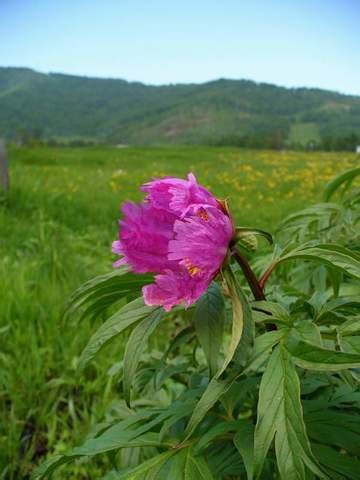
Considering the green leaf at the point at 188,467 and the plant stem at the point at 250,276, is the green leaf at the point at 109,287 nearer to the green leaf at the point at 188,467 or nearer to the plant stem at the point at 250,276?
the plant stem at the point at 250,276

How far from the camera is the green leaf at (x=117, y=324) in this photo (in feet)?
2.34

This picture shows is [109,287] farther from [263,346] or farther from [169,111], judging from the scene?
[169,111]

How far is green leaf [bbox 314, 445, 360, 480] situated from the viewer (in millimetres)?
734

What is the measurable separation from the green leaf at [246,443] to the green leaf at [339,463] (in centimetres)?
9

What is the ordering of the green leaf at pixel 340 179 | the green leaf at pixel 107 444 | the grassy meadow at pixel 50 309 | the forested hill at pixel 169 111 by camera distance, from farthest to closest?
the forested hill at pixel 169 111
the grassy meadow at pixel 50 309
the green leaf at pixel 340 179
the green leaf at pixel 107 444

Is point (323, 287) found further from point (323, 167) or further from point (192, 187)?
point (323, 167)

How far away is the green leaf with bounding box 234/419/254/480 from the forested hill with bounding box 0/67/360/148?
9178cm

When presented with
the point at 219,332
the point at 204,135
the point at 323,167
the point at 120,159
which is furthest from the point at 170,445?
the point at 204,135

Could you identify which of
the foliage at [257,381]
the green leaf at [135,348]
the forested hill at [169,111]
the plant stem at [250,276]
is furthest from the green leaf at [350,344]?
the forested hill at [169,111]

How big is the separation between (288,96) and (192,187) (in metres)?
133

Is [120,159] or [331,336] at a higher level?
[331,336]

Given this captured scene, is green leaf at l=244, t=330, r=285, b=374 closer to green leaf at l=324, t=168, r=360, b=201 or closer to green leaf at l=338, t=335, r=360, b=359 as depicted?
green leaf at l=338, t=335, r=360, b=359

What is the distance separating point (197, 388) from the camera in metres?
0.94

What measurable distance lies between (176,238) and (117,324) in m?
0.16
